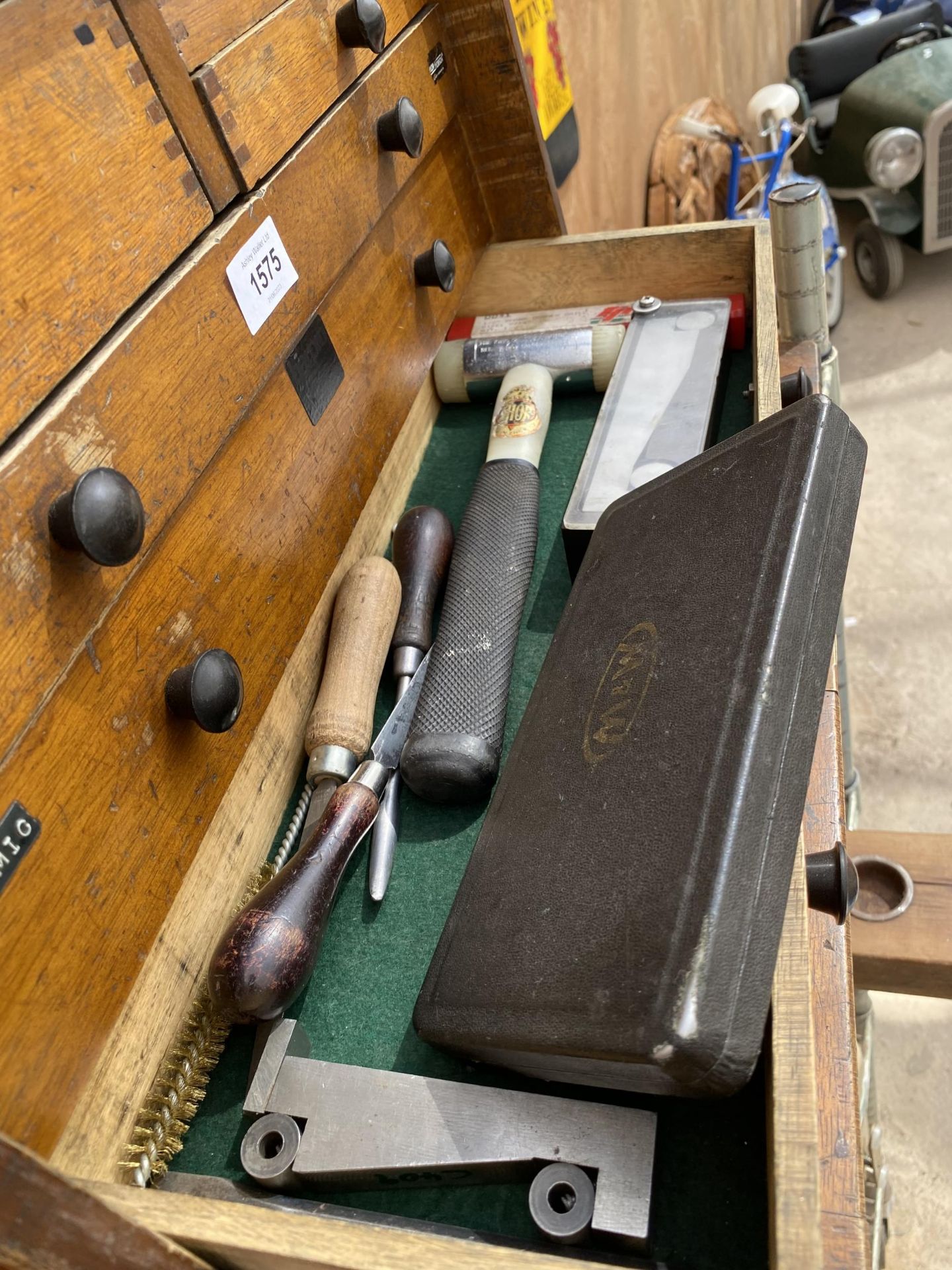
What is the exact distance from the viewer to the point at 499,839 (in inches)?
23.6

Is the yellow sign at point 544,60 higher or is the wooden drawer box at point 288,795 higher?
the yellow sign at point 544,60

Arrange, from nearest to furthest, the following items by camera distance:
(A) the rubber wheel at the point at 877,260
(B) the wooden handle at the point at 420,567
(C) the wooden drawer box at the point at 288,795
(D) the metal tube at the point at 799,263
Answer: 1. (C) the wooden drawer box at the point at 288,795
2. (B) the wooden handle at the point at 420,567
3. (D) the metal tube at the point at 799,263
4. (A) the rubber wheel at the point at 877,260

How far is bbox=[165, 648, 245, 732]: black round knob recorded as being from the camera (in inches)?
20.9

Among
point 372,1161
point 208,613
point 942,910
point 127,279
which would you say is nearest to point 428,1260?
point 372,1161

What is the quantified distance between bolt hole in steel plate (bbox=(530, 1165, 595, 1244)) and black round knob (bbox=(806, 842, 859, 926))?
0.20 m

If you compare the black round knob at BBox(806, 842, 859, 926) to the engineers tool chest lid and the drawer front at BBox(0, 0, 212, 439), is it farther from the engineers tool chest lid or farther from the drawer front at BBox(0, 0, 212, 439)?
the drawer front at BBox(0, 0, 212, 439)

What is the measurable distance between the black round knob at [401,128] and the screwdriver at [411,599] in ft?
1.06

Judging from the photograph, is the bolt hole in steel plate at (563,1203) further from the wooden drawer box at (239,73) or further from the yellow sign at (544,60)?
the yellow sign at (544,60)

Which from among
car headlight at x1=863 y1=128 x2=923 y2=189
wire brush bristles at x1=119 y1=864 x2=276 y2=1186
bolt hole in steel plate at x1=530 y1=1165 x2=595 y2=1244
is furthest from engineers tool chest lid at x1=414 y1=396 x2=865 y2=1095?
car headlight at x1=863 y1=128 x2=923 y2=189

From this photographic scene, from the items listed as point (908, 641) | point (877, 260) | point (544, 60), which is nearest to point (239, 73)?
point (544, 60)

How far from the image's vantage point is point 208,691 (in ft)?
1.75

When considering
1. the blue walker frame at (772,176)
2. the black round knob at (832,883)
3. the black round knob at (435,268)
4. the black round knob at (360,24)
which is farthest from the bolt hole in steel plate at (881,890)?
the blue walker frame at (772,176)

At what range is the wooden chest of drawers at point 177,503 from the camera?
1.49ft

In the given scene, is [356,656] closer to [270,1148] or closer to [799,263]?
[270,1148]
